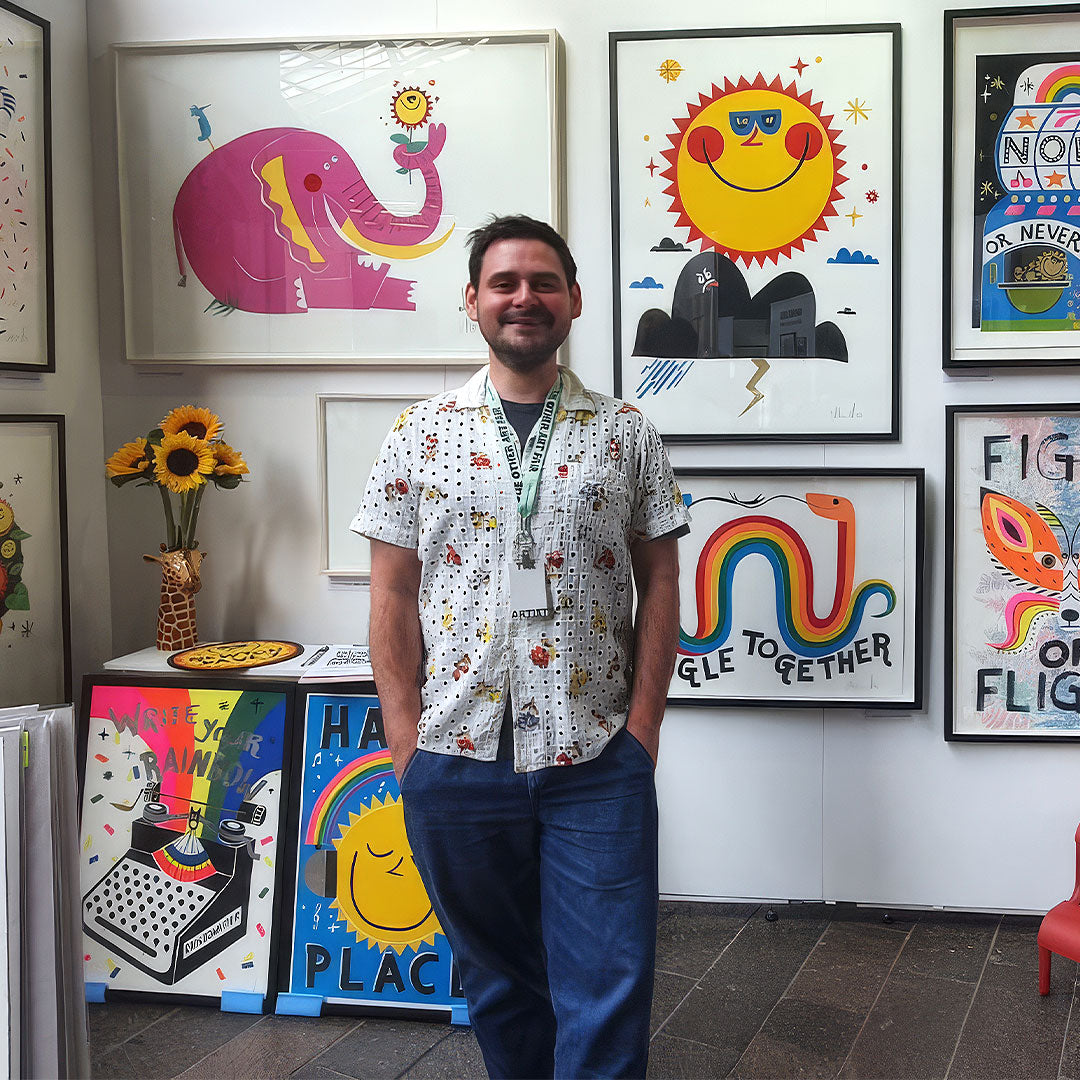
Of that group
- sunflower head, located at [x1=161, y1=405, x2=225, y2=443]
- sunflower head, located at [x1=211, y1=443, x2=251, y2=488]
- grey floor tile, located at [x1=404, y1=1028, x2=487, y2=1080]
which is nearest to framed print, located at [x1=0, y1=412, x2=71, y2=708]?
sunflower head, located at [x1=161, y1=405, x2=225, y2=443]

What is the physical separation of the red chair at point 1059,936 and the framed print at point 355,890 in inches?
51.3

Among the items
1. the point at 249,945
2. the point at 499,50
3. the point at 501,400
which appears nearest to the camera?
the point at 501,400

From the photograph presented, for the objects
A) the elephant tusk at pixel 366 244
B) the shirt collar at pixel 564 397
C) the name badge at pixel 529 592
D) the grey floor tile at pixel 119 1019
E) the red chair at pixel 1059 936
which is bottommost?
the grey floor tile at pixel 119 1019

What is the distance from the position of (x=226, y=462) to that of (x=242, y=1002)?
4.13 feet

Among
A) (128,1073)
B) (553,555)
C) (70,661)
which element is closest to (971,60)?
(553,555)

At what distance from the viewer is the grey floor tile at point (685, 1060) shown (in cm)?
214

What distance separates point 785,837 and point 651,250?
155 cm

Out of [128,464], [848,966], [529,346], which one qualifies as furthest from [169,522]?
[848,966]

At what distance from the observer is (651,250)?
265cm

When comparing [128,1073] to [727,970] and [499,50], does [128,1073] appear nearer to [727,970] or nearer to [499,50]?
[727,970]

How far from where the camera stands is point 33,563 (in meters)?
2.57

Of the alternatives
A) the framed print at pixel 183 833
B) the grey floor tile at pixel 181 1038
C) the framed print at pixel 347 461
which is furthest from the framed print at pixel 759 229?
the grey floor tile at pixel 181 1038

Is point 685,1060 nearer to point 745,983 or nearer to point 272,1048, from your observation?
point 745,983

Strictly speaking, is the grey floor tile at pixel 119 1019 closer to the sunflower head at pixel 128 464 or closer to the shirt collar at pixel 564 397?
the sunflower head at pixel 128 464
